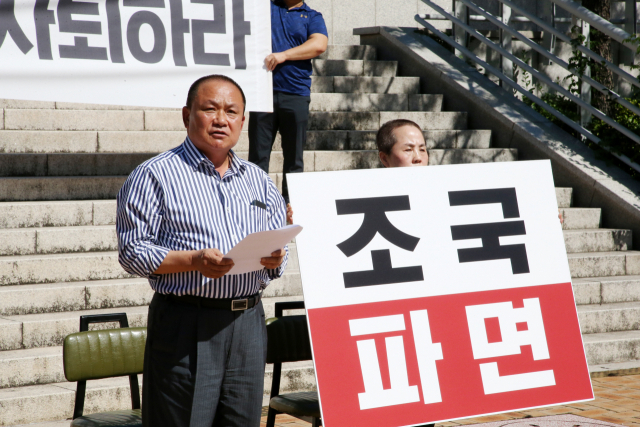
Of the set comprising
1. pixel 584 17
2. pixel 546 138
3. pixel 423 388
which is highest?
pixel 584 17

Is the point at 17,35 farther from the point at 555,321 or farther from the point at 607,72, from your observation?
the point at 607,72

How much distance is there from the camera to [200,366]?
2768 mm

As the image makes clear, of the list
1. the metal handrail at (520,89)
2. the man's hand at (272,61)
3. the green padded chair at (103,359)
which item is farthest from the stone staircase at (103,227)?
the man's hand at (272,61)

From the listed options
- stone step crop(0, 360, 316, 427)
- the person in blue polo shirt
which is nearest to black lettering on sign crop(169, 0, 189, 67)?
the person in blue polo shirt

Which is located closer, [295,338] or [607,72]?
[295,338]

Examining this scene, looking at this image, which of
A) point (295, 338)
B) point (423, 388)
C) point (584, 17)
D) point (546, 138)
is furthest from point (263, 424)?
point (584, 17)

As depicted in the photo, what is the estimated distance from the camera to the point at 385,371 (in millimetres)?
3201

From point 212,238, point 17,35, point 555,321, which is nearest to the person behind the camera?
point 212,238

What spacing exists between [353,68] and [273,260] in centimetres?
730

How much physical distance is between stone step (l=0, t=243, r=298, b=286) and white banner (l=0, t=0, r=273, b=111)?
3.76 ft

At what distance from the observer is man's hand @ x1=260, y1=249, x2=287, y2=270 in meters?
2.80

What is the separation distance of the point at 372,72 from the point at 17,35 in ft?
17.4

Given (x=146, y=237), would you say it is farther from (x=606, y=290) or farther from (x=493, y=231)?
(x=606, y=290)

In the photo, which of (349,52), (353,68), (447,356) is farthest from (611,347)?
(349,52)
